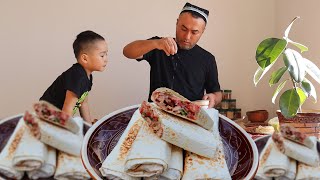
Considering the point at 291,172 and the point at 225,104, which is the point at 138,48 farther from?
the point at 225,104

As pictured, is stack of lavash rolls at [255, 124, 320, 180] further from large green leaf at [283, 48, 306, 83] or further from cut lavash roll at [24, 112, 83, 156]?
large green leaf at [283, 48, 306, 83]

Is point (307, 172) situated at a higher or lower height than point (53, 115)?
lower

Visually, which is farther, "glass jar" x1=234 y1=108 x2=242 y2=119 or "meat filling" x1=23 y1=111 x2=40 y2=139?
"glass jar" x1=234 y1=108 x2=242 y2=119

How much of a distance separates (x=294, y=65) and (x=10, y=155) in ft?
2.62

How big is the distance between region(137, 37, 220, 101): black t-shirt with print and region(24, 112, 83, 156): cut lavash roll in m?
0.43

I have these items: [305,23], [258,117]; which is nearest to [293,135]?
[258,117]

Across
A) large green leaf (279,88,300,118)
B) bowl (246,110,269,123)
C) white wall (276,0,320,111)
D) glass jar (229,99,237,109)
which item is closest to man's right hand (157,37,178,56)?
large green leaf (279,88,300,118)

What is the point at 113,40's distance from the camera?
3.65 feet

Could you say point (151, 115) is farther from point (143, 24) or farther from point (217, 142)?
point (143, 24)

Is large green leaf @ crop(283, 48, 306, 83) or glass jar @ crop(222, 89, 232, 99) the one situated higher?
large green leaf @ crop(283, 48, 306, 83)

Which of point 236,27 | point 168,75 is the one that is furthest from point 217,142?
point 236,27

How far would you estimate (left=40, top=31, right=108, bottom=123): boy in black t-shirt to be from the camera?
491 mm

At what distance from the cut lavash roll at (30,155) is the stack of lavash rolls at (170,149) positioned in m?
0.08

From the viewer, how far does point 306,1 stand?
1.87 meters
